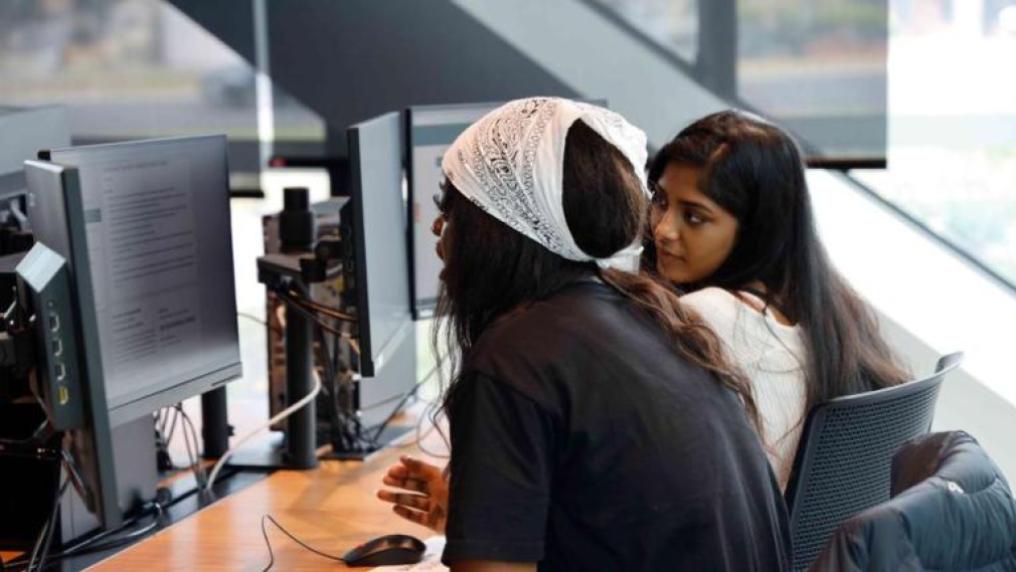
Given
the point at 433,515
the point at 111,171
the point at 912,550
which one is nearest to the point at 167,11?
the point at 111,171

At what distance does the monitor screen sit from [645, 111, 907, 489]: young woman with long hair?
47cm

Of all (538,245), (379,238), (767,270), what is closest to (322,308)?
(379,238)

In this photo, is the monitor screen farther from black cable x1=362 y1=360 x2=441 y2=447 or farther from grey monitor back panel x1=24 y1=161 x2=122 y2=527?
grey monitor back panel x1=24 y1=161 x2=122 y2=527

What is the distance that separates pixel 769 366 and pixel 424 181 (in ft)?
3.31

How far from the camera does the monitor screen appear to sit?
8.00ft

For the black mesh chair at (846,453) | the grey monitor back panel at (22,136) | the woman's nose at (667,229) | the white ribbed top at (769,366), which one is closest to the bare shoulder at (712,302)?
the white ribbed top at (769,366)

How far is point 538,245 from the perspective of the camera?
158cm

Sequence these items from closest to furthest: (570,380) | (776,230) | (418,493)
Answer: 1. (570,380)
2. (418,493)
3. (776,230)

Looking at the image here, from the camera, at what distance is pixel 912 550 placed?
1.46 meters

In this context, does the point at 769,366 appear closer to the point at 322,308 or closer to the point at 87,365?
the point at 322,308

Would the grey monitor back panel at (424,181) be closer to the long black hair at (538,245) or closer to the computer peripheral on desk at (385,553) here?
the computer peripheral on desk at (385,553)

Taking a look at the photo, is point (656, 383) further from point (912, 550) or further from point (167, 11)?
point (167, 11)

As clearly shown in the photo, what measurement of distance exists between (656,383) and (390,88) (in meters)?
2.92

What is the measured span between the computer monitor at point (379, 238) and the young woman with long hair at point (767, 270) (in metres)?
0.47
